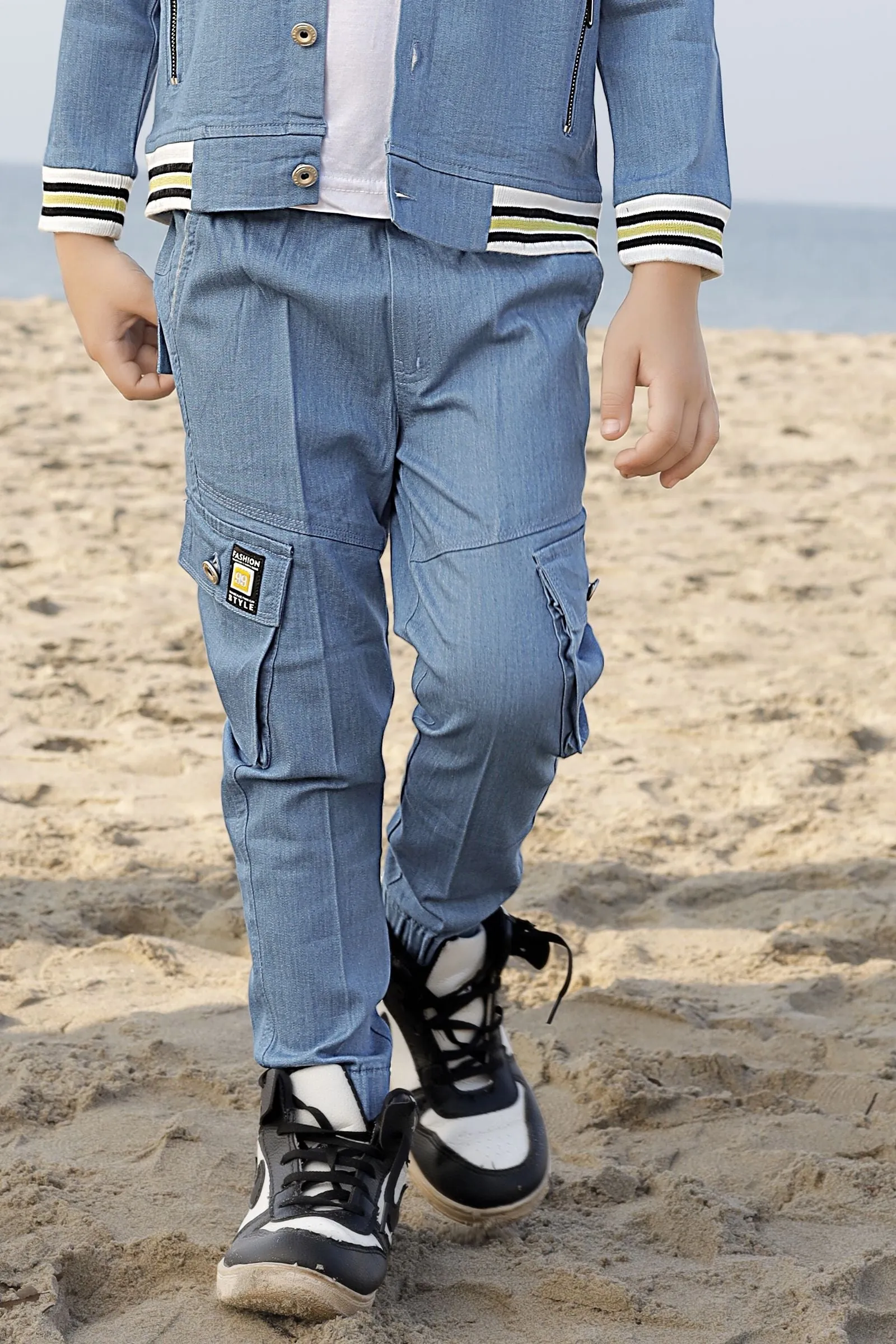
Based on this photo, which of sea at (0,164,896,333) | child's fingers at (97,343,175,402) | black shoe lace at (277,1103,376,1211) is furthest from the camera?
sea at (0,164,896,333)

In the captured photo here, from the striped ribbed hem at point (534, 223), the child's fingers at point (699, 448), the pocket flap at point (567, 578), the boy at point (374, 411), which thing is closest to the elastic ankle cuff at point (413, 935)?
the boy at point (374, 411)

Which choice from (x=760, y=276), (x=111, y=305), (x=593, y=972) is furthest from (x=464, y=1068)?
(x=760, y=276)

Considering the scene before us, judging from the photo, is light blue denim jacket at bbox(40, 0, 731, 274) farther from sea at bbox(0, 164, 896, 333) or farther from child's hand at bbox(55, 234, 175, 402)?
sea at bbox(0, 164, 896, 333)

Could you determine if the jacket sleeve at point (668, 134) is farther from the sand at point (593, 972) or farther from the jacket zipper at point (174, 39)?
the sand at point (593, 972)

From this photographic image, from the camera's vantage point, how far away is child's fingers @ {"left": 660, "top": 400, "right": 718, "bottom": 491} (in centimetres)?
132

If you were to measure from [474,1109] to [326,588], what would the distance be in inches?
25.8

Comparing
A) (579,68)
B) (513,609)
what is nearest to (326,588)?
(513,609)

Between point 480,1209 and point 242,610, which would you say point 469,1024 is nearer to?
point 480,1209

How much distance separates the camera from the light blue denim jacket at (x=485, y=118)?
126 centimetres

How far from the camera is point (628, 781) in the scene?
2.85 m

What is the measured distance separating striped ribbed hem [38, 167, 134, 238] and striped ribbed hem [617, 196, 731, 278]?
51 cm

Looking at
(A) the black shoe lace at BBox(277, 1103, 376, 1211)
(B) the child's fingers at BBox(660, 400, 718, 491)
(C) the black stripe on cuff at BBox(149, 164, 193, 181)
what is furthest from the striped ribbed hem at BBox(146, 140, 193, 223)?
(A) the black shoe lace at BBox(277, 1103, 376, 1211)

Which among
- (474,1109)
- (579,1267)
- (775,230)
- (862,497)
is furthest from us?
(775,230)

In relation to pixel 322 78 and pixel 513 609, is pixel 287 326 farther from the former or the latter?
pixel 513 609
